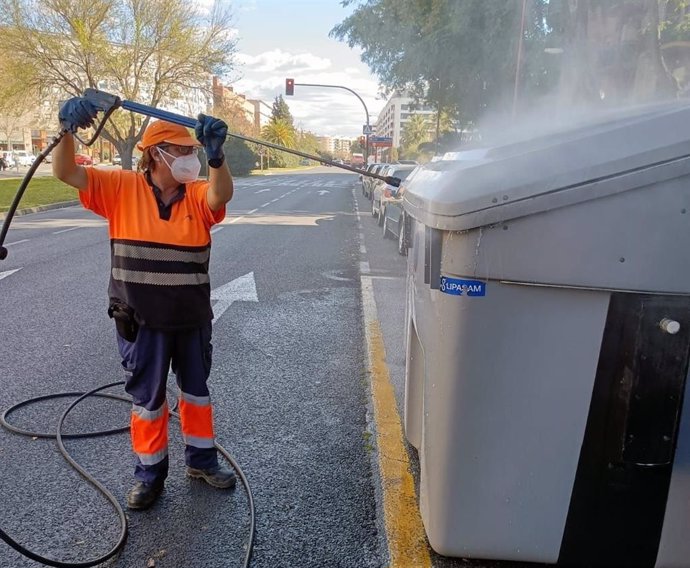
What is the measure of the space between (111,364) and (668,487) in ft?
12.5

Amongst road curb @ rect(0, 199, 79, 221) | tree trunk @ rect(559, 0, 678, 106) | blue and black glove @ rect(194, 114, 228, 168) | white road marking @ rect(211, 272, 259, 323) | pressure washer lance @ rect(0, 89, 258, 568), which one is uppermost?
tree trunk @ rect(559, 0, 678, 106)

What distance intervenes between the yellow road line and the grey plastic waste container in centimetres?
21

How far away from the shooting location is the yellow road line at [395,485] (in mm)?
2383

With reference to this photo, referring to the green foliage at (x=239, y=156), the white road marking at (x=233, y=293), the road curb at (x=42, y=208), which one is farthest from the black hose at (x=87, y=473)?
the green foliage at (x=239, y=156)

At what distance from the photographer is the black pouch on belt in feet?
8.44

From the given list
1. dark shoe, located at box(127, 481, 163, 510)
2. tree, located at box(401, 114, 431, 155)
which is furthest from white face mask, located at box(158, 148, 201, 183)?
tree, located at box(401, 114, 431, 155)

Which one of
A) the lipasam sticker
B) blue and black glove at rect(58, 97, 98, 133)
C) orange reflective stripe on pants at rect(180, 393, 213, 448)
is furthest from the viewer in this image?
orange reflective stripe on pants at rect(180, 393, 213, 448)

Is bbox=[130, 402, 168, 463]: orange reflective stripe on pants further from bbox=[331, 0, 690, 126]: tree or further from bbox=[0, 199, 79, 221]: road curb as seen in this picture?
bbox=[0, 199, 79, 221]: road curb

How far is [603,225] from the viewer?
1.79 m

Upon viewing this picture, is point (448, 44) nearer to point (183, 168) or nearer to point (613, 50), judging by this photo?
point (613, 50)

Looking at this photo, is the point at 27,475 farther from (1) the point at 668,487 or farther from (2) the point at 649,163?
(2) the point at 649,163

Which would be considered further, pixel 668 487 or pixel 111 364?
pixel 111 364

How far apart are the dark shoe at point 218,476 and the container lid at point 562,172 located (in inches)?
65.2

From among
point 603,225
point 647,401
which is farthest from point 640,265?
point 647,401
